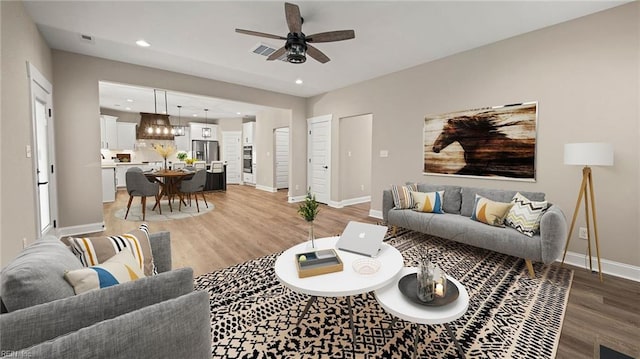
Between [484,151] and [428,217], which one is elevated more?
[484,151]

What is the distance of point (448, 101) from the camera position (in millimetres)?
4137

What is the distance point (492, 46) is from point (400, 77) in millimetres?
1453

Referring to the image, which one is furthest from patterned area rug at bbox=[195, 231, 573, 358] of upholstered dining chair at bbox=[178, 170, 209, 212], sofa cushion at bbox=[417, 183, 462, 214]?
upholstered dining chair at bbox=[178, 170, 209, 212]

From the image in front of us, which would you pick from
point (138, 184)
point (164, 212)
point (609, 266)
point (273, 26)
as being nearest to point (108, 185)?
point (164, 212)

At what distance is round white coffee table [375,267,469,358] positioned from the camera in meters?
1.47

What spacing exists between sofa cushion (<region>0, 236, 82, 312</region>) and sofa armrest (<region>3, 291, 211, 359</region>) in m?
0.28

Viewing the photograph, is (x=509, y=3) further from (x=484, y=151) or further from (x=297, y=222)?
(x=297, y=222)

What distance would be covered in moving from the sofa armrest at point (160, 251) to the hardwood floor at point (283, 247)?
3.67 feet

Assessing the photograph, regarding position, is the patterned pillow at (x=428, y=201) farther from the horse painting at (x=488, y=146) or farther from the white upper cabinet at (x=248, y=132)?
the white upper cabinet at (x=248, y=132)

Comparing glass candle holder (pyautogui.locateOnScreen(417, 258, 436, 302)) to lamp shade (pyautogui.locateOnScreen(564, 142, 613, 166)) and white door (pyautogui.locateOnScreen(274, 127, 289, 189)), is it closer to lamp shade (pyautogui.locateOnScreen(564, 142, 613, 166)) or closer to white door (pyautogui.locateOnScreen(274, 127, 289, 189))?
lamp shade (pyautogui.locateOnScreen(564, 142, 613, 166))

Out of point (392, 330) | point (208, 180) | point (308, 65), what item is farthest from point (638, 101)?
point (208, 180)

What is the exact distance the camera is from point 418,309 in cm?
155

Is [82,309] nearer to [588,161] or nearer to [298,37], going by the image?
[298,37]

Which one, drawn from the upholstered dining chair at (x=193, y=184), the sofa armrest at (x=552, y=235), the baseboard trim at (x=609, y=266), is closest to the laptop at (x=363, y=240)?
the sofa armrest at (x=552, y=235)
